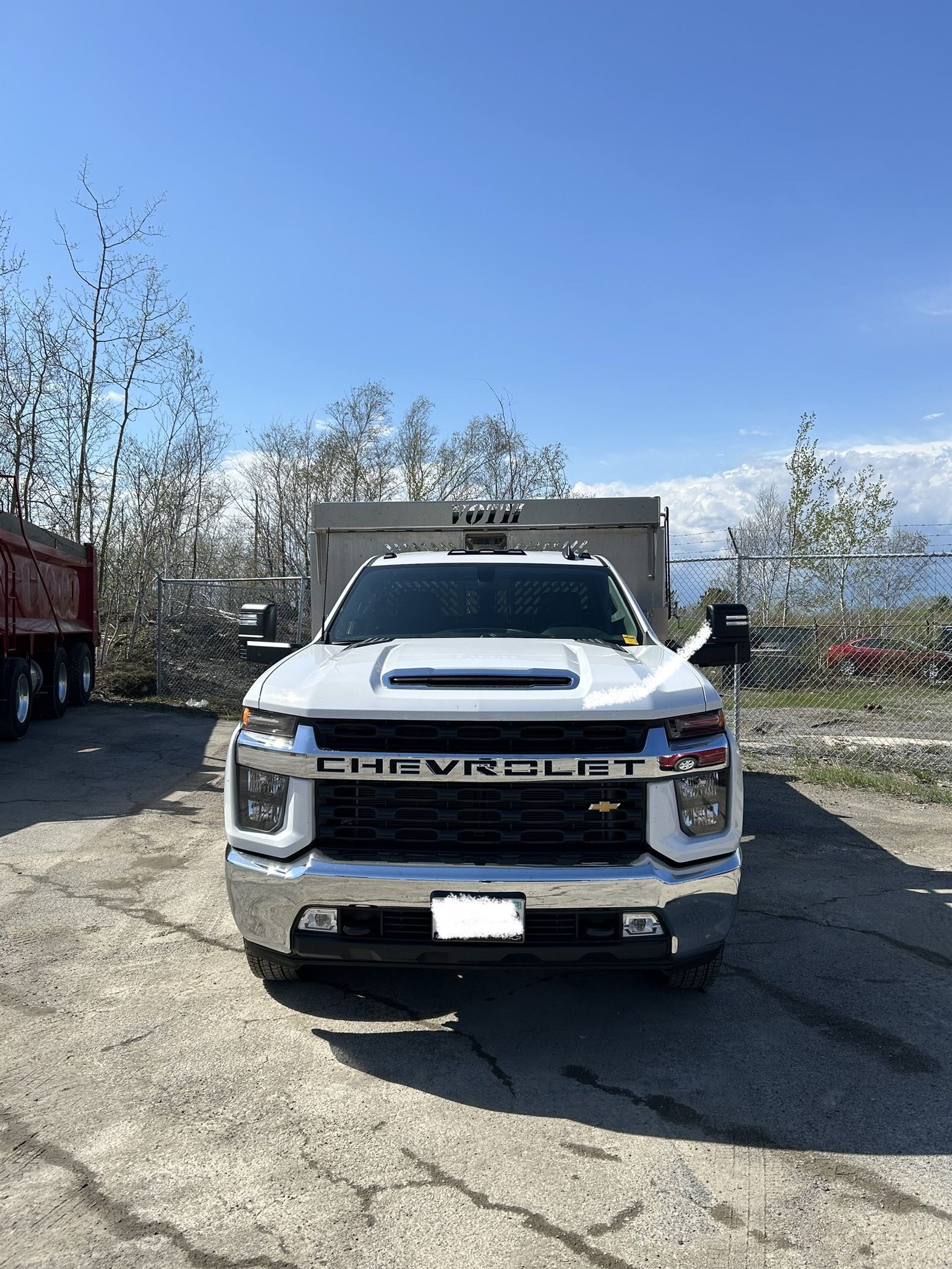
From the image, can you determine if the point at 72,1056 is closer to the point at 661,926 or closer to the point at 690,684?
the point at 661,926

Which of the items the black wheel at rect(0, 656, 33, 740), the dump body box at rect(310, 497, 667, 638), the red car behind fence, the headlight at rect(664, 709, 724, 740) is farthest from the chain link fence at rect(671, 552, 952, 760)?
the black wheel at rect(0, 656, 33, 740)

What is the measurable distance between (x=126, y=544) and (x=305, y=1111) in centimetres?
1881

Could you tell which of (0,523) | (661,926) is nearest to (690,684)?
(661,926)

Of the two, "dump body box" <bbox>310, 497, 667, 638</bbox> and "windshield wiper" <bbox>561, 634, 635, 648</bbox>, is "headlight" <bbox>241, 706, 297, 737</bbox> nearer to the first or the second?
"windshield wiper" <bbox>561, 634, 635, 648</bbox>

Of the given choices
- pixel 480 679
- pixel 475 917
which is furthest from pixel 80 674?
pixel 475 917

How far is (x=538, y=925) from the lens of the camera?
10.6 ft

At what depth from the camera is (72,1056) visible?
3.45m

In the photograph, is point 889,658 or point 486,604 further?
point 889,658

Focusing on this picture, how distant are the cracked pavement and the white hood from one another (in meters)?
0.97

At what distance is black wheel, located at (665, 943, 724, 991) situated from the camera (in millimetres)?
3791

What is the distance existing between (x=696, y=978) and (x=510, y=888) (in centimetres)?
120

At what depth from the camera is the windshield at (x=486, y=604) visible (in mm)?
4875

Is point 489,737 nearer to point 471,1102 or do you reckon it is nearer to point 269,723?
point 269,723

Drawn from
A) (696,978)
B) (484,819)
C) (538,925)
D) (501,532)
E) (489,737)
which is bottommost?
(696,978)
